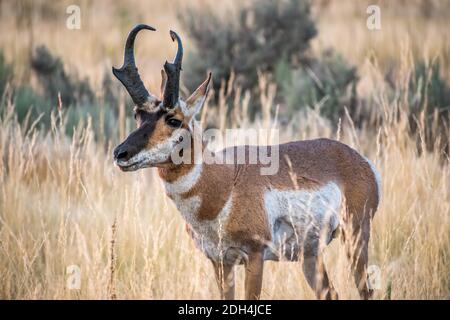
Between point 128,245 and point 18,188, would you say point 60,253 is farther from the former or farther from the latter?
point 18,188

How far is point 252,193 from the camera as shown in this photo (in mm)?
5629

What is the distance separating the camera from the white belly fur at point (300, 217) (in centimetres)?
572

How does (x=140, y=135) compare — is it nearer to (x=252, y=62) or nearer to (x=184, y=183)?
(x=184, y=183)

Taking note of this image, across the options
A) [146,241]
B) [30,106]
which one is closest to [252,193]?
[146,241]

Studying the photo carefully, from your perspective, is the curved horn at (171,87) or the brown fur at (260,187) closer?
the curved horn at (171,87)

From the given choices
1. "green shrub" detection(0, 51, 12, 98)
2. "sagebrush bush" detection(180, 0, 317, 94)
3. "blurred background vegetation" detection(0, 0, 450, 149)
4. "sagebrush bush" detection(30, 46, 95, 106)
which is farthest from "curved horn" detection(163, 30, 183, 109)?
"green shrub" detection(0, 51, 12, 98)

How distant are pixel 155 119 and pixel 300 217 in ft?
4.67

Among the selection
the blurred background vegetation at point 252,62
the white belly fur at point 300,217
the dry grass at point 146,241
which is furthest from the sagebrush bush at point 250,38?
the white belly fur at point 300,217

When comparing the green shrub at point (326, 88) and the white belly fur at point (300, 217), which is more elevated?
the green shrub at point (326, 88)

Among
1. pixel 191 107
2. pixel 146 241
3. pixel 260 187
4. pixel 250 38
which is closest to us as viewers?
pixel 191 107

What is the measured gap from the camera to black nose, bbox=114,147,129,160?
198 inches

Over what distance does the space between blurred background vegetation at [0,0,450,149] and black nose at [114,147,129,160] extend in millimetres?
3458

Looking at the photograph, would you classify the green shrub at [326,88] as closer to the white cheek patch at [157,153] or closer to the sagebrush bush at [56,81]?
the sagebrush bush at [56,81]

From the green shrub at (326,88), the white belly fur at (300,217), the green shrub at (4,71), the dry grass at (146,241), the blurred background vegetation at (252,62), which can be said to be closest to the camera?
the white belly fur at (300,217)
